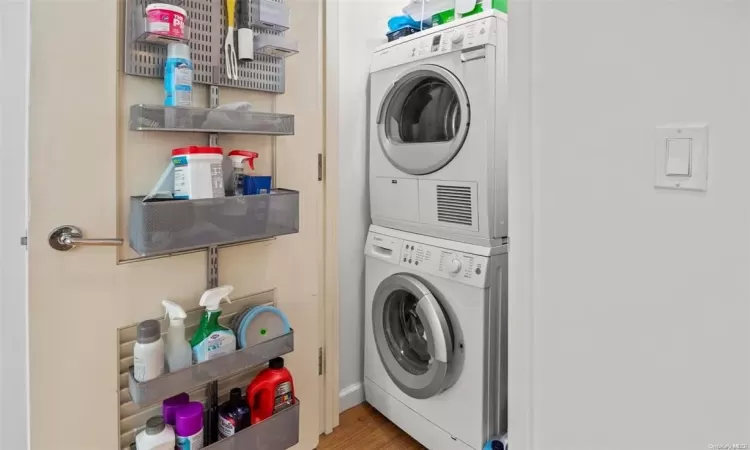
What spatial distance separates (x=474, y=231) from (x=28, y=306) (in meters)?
1.29

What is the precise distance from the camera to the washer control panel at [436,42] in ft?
4.96

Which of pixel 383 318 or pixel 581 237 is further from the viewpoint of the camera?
pixel 383 318

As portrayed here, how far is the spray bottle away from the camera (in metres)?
1.32

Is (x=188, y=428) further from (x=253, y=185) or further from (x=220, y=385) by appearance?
(x=253, y=185)

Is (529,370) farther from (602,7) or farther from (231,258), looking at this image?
(231,258)

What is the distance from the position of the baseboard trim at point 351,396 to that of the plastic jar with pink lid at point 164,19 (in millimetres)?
1613

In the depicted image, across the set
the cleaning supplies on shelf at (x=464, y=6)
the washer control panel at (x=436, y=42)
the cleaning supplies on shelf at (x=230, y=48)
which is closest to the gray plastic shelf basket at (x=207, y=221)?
the cleaning supplies on shelf at (x=230, y=48)

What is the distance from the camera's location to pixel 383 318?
76.4 inches

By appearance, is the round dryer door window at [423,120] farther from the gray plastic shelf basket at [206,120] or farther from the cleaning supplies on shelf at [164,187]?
the cleaning supplies on shelf at [164,187]

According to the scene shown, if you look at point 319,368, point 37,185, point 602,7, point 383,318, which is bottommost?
point 319,368

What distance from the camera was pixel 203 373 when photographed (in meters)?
1.27

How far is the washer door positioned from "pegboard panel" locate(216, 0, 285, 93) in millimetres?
868

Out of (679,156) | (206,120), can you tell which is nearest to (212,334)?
(206,120)

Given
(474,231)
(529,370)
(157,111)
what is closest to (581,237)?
(529,370)
